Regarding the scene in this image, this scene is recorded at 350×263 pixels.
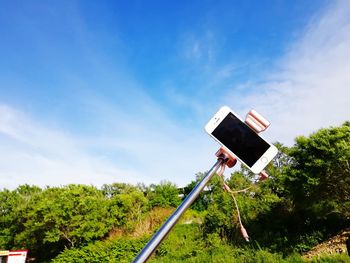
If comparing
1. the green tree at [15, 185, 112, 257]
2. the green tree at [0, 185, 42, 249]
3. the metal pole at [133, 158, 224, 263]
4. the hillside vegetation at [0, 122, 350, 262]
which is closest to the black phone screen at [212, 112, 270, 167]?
the metal pole at [133, 158, 224, 263]

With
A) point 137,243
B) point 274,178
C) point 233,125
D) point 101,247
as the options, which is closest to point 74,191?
point 101,247

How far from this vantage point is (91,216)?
1891 cm

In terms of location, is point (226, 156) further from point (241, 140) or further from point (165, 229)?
point (165, 229)

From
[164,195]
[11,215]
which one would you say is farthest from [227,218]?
[11,215]

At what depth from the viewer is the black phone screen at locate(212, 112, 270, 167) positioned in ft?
3.39

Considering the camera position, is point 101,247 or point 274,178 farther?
point 101,247

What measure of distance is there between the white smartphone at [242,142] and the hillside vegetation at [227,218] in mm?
2238

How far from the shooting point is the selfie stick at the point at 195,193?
0.77 m

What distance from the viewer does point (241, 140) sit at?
41.2 inches

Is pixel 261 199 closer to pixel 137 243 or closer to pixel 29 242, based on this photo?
pixel 137 243

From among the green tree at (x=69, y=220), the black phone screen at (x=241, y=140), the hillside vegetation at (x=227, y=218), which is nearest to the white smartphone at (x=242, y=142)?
the black phone screen at (x=241, y=140)

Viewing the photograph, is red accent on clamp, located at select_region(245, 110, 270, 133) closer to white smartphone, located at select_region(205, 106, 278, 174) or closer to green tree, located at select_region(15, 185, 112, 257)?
white smartphone, located at select_region(205, 106, 278, 174)

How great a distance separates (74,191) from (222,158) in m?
20.4

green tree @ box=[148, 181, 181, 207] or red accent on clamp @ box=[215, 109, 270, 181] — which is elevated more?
green tree @ box=[148, 181, 181, 207]
